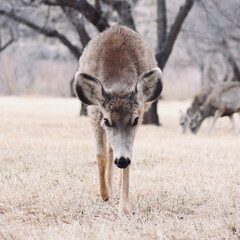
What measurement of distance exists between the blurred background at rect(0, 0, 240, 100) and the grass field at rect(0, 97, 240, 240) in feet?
21.3

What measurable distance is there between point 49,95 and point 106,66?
33.3 m

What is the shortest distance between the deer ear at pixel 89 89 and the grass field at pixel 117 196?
1.09 meters

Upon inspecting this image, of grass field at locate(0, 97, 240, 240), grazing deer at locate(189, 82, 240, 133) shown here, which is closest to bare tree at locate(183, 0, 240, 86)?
grazing deer at locate(189, 82, 240, 133)

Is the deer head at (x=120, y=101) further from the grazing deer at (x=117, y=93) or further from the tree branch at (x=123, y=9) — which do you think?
the tree branch at (x=123, y=9)

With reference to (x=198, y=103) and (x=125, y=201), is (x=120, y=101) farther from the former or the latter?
(x=198, y=103)

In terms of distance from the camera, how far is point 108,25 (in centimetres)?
1481

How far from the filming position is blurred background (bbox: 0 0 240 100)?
48.5 ft

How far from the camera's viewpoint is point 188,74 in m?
40.1

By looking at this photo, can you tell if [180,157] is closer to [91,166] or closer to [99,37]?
[91,166]

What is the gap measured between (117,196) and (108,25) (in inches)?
391

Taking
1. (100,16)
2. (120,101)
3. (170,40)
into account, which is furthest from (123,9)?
(120,101)

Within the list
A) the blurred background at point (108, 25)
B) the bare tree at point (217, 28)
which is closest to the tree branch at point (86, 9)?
the blurred background at point (108, 25)

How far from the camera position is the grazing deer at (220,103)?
15.3 metres

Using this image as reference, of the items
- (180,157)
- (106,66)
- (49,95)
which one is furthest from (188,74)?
(106,66)
